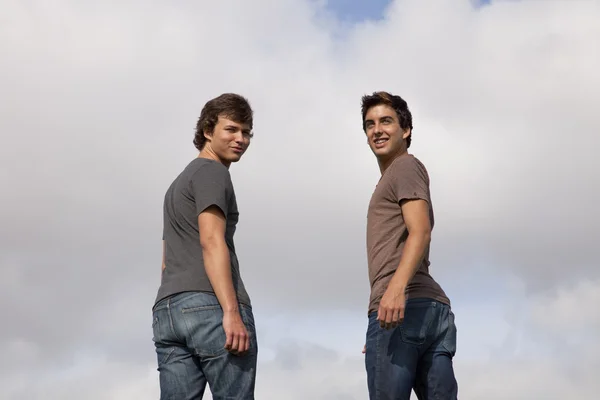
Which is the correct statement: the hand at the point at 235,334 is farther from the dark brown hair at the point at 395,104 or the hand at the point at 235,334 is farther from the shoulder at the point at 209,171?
the dark brown hair at the point at 395,104

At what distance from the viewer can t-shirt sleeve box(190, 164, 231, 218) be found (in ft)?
18.1

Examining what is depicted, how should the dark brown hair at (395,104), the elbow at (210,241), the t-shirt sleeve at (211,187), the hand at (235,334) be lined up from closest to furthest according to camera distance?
the hand at (235,334), the elbow at (210,241), the t-shirt sleeve at (211,187), the dark brown hair at (395,104)

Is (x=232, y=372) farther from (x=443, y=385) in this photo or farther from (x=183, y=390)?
(x=443, y=385)

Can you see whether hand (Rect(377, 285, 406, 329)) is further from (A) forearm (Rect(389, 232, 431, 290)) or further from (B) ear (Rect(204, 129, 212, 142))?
(B) ear (Rect(204, 129, 212, 142))

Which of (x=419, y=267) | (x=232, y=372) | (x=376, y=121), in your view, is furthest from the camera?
(x=376, y=121)

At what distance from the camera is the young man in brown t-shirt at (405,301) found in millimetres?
5586

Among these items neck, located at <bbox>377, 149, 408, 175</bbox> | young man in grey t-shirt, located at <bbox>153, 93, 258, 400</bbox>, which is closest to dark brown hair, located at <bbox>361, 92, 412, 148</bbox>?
neck, located at <bbox>377, 149, 408, 175</bbox>

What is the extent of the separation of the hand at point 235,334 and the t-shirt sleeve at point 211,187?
0.67 m

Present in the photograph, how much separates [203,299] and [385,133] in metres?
1.91

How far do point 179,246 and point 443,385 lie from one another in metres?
1.92

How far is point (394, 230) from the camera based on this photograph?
5.88m

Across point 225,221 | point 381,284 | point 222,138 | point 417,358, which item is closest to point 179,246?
point 225,221

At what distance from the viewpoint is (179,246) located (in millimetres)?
5648

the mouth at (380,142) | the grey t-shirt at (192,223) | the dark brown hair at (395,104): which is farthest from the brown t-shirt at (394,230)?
the grey t-shirt at (192,223)
